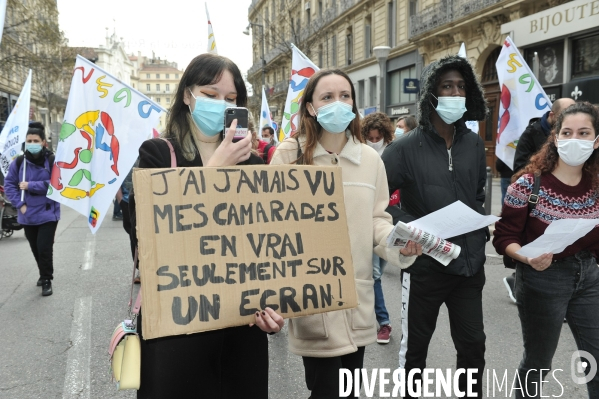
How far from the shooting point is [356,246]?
2.29 meters

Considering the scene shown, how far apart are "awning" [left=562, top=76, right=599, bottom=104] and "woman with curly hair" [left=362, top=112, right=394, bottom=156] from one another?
993 centimetres

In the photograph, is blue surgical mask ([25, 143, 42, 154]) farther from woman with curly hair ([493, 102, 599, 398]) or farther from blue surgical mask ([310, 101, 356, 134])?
woman with curly hair ([493, 102, 599, 398])

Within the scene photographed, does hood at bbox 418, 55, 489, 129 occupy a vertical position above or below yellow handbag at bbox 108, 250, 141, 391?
above

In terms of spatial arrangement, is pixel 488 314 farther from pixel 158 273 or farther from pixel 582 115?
pixel 158 273

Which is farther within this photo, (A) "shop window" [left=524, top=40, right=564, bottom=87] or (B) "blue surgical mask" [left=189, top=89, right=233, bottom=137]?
(A) "shop window" [left=524, top=40, right=564, bottom=87]

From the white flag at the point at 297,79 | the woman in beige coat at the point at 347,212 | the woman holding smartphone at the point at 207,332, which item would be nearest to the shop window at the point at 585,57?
the white flag at the point at 297,79

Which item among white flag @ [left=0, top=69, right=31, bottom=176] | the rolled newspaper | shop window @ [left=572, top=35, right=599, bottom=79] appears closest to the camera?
the rolled newspaper

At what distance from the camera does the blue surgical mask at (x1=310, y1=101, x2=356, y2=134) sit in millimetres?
2406

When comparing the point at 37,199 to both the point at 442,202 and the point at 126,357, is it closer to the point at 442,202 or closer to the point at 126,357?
the point at 126,357

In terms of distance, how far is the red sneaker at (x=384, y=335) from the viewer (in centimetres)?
410

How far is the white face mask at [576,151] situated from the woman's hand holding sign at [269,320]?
183cm

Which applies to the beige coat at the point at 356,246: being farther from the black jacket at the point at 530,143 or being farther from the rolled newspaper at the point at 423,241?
the black jacket at the point at 530,143

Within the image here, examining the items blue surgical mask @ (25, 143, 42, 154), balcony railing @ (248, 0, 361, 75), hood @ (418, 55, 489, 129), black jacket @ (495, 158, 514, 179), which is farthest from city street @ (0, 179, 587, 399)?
balcony railing @ (248, 0, 361, 75)

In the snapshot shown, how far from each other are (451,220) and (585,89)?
42.6ft
